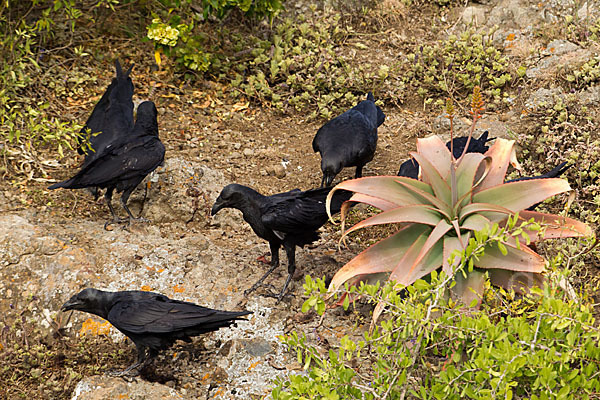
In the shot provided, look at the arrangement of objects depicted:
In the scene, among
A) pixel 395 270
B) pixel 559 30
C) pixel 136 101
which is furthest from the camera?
pixel 559 30

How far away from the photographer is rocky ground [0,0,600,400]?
13.0ft

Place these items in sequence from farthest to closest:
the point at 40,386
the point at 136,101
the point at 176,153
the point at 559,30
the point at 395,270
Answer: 1. the point at 559,30
2. the point at 136,101
3. the point at 176,153
4. the point at 40,386
5. the point at 395,270

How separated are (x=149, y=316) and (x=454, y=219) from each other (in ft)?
5.95

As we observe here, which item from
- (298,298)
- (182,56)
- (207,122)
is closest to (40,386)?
(298,298)

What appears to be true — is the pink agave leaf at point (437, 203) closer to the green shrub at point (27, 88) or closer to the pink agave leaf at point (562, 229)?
the pink agave leaf at point (562, 229)

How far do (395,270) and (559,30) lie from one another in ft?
15.1

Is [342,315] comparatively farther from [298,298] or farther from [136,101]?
[136,101]

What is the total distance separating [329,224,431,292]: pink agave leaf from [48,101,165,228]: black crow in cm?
203

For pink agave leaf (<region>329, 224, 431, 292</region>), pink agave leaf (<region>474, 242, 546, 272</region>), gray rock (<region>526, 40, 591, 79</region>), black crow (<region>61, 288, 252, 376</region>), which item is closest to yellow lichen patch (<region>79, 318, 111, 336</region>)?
black crow (<region>61, 288, 252, 376</region>)

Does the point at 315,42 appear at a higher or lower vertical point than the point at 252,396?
higher

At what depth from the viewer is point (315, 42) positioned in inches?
286

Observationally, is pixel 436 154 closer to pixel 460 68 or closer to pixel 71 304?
pixel 71 304

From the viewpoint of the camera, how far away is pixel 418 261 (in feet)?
11.7

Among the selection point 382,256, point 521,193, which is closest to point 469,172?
point 521,193
